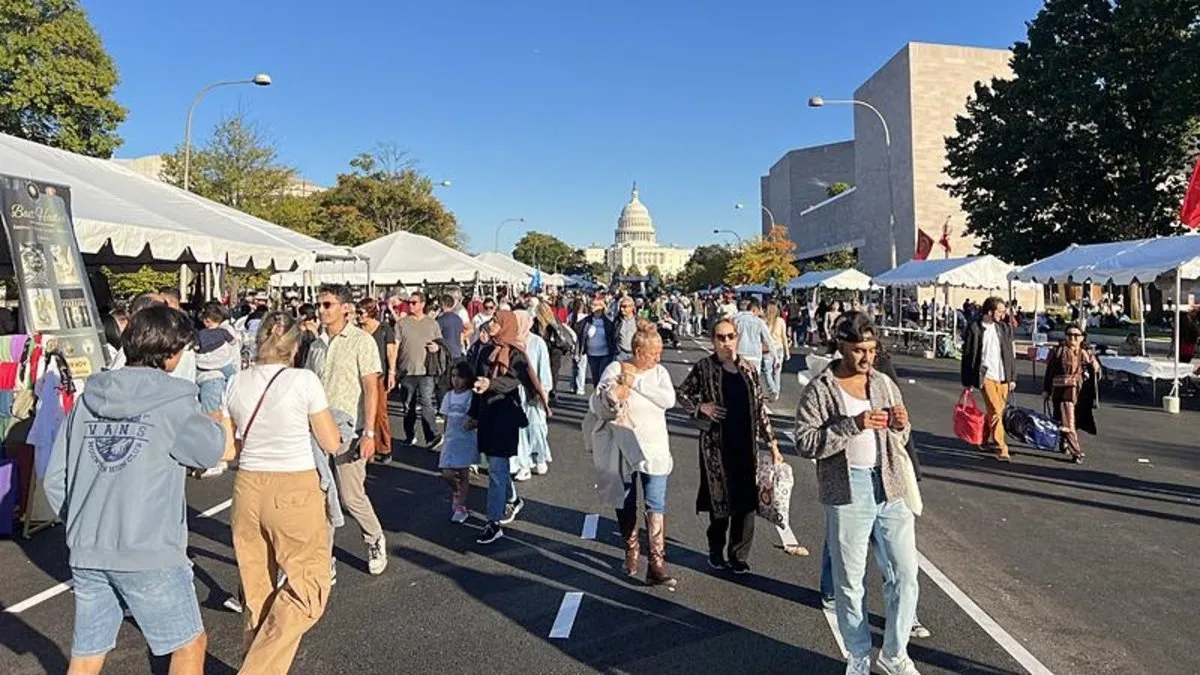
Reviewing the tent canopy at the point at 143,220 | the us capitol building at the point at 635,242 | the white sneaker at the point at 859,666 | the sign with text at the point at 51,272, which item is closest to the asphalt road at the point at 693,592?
the white sneaker at the point at 859,666

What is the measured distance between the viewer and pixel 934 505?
7.64 m

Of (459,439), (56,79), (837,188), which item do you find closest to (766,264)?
(837,188)

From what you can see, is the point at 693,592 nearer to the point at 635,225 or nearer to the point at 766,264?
the point at 766,264

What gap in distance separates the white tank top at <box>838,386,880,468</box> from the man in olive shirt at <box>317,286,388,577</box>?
309 centimetres

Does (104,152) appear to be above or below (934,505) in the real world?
above

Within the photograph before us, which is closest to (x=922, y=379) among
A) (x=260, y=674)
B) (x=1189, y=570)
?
(x=1189, y=570)

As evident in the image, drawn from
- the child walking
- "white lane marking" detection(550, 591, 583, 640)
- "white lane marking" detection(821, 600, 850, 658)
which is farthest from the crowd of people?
"white lane marking" detection(550, 591, 583, 640)

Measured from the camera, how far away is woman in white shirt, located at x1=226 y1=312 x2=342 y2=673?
3.98 meters

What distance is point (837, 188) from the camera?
311 ft

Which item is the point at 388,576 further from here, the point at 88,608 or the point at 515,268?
the point at 515,268

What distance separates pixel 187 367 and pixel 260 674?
4.85 meters

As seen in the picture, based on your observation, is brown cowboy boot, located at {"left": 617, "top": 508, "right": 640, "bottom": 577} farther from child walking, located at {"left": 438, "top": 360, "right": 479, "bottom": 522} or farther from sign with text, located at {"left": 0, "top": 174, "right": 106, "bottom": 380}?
sign with text, located at {"left": 0, "top": 174, "right": 106, "bottom": 380}

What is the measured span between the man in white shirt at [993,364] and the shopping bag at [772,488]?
5021mm

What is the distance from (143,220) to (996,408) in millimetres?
10042
